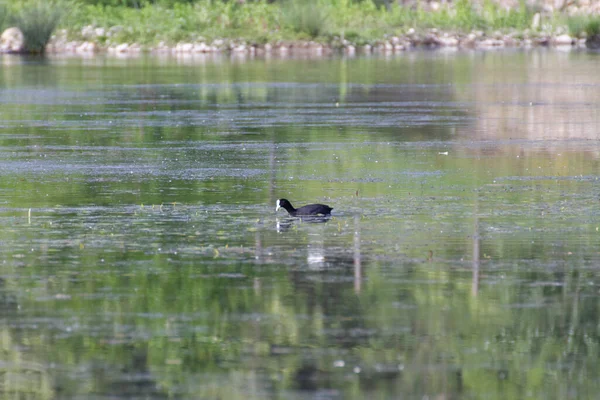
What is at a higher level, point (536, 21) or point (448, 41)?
point (536, 21)

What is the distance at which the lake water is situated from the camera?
7.36m

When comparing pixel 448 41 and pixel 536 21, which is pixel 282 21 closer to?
pixel 448 41

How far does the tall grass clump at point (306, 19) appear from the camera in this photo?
69.1m

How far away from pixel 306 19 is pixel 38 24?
1296 cm

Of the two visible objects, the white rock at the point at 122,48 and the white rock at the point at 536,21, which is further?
the white rock at the point at 536,21

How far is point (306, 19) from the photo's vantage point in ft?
227

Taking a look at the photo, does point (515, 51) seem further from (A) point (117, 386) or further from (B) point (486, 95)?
(A) point (117, 386)

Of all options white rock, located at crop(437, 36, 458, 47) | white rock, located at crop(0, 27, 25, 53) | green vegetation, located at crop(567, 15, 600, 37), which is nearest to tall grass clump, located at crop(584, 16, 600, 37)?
green vegetation, located at crop(567, 15, 600, 37)

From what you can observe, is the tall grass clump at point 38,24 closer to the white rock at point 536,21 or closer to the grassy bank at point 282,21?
the grassy bank at point 282,21

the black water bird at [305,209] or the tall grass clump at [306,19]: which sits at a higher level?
the black water bird at [305,209]

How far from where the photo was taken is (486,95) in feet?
97.8

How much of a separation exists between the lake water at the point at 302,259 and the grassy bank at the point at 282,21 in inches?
1790

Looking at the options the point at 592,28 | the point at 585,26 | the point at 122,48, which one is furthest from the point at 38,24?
the point at 592,28

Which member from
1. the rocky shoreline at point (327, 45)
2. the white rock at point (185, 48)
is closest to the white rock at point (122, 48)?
the rocky shoreline at point (327, 45)
